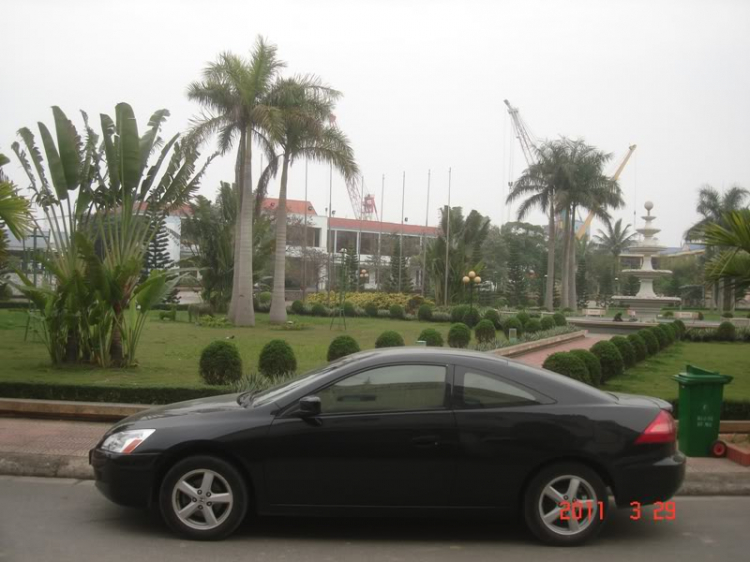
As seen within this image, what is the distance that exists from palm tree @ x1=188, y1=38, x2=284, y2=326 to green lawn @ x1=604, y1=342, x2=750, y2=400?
13854mm

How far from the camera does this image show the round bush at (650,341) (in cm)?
1886

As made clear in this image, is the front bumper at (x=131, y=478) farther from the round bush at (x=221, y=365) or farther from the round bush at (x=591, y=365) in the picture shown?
the round bush at (x=591, y=365)

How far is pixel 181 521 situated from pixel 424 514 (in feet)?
5.52

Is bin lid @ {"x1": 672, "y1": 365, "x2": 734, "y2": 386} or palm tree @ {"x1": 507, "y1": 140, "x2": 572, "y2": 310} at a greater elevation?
palm tree @ {"x1": 507, "y1": 140, "x2": 572, "y2": 310}

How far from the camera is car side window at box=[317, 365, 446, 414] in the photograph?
204 inches

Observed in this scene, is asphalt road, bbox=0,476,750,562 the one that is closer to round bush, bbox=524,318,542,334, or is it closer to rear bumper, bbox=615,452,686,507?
rear bumper, bbox=615,452,686,507

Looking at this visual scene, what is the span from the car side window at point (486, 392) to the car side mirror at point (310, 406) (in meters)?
1.01

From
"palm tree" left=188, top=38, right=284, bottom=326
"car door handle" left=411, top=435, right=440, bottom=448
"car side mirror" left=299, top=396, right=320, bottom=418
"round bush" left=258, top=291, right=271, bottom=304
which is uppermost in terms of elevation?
"palm tree" left=188, top=38, right=284, bottom=326

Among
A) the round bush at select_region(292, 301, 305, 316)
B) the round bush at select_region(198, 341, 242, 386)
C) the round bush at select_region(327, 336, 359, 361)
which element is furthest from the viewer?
the round bush at select_region(292, 301, 305, 316)

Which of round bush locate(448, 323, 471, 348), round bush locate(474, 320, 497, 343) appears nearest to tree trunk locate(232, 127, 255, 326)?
round bush locate(474, 320, 497, 343)

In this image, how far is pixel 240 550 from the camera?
193 inches

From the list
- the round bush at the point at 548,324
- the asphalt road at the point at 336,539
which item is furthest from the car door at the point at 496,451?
the round bush at the point at 548,324

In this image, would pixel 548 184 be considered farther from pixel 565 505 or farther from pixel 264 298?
pixel 565 505

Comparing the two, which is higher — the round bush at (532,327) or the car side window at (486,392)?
the car side window at (486,392)
